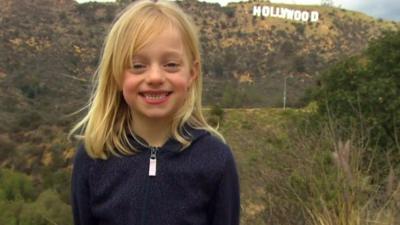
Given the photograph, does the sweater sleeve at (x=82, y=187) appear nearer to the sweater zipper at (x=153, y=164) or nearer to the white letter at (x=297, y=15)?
the sweater zipper at (x=153, y=164)

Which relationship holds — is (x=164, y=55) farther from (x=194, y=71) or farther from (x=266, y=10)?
(x=266, y=10)

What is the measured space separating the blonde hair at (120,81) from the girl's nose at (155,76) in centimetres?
6

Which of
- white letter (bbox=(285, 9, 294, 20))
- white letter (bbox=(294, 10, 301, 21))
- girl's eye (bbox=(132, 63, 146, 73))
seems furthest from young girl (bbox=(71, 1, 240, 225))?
white letter (bbox=(285, 9, 294, 20))

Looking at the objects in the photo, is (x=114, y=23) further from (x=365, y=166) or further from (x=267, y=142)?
(x=267, y=142)

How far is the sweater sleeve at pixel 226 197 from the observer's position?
4.86 feet

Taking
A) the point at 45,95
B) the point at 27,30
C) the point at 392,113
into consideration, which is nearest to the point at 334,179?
the point at 392,113

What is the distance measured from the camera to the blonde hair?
1442 millimetres

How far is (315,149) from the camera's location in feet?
14.0

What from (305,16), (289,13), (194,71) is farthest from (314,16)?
(194,71)

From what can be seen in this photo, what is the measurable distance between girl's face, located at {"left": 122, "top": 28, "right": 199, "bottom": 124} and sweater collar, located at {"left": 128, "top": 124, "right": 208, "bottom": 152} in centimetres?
8

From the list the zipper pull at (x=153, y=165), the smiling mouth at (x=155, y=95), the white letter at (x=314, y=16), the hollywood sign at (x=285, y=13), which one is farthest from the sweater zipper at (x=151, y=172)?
the white letter at (x=314, y=16)

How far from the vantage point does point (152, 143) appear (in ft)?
4.95

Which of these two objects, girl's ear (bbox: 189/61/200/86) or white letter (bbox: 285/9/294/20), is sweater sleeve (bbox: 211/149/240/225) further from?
white letter (bbox: 285/9/294/20)

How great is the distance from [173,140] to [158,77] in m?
0.19
